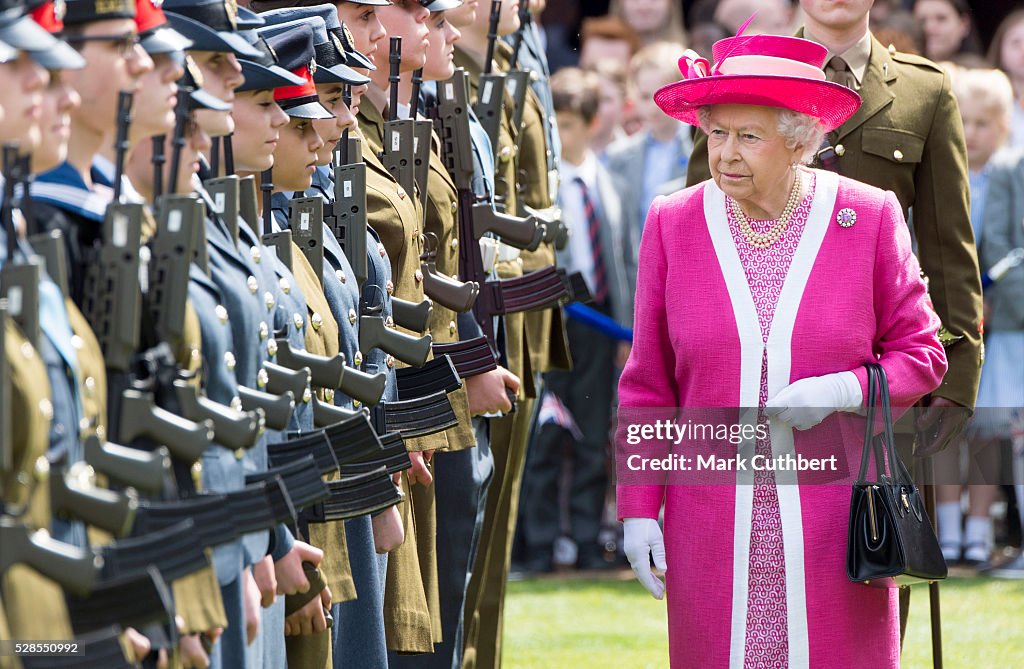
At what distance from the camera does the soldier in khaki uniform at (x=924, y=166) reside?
21.2ft

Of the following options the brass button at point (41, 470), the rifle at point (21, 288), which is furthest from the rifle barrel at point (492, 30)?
the brass button at point (41, 470)

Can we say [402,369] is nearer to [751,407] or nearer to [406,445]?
[406,445]

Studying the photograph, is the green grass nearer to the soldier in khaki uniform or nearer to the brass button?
the soldier in khaki uniform

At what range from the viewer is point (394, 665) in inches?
269

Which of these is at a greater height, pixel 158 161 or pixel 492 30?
pixel 492 30

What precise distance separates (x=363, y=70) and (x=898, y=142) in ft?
5.33

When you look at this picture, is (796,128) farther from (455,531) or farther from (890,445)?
(455,531)

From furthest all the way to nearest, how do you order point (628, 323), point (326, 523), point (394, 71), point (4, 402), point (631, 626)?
point (628, 323)
point (631, 626)
point (394, 71)
point (326, 523)
point (4, 402)

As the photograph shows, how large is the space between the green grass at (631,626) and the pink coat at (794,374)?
3392mm

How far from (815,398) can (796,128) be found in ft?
2.25

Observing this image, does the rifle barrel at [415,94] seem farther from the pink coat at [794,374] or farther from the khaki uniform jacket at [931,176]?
the pink coat at [794,374]

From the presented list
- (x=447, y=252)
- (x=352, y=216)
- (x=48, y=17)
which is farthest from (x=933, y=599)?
(x=48, y=17)

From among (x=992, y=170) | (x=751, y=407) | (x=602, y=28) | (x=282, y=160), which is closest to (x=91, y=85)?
(x=282, y=160)

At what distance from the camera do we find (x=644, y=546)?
5.32 metres
